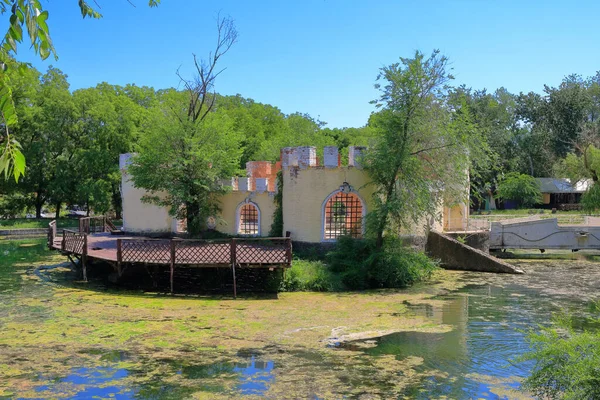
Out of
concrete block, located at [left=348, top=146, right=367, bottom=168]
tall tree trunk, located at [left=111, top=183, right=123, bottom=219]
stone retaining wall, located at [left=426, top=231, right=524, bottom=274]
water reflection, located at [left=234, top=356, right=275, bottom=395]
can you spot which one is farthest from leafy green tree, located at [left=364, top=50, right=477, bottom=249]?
tall tree trunk, located at [left=111, top=183, right=123, bottom=219]

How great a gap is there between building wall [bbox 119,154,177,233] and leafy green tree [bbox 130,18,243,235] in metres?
1.91

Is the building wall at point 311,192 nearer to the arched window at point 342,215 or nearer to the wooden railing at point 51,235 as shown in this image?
the arched window at point 342,215

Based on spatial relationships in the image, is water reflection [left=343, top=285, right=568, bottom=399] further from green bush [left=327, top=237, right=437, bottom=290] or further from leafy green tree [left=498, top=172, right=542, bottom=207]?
leafy green tree [left=498, top=172, right=542, bottom=207]

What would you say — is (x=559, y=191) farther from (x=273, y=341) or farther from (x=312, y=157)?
(x=273, y=341)

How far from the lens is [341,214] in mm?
20703

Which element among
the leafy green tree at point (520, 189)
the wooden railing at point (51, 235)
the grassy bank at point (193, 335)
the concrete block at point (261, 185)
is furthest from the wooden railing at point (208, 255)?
the leafy green tree at point (520, 189)

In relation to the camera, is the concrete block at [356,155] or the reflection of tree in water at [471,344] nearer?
the reflection of tree in water at [471,344]

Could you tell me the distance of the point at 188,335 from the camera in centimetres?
1211

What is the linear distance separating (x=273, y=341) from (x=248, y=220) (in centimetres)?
1187

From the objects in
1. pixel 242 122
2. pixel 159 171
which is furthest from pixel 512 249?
pixel 242 122

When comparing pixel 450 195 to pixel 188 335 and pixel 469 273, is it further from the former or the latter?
pixel 188 335

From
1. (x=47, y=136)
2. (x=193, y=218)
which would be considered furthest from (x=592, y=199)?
(x=47, y=136)

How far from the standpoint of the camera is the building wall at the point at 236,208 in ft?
73.1

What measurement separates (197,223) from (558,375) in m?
17.2
